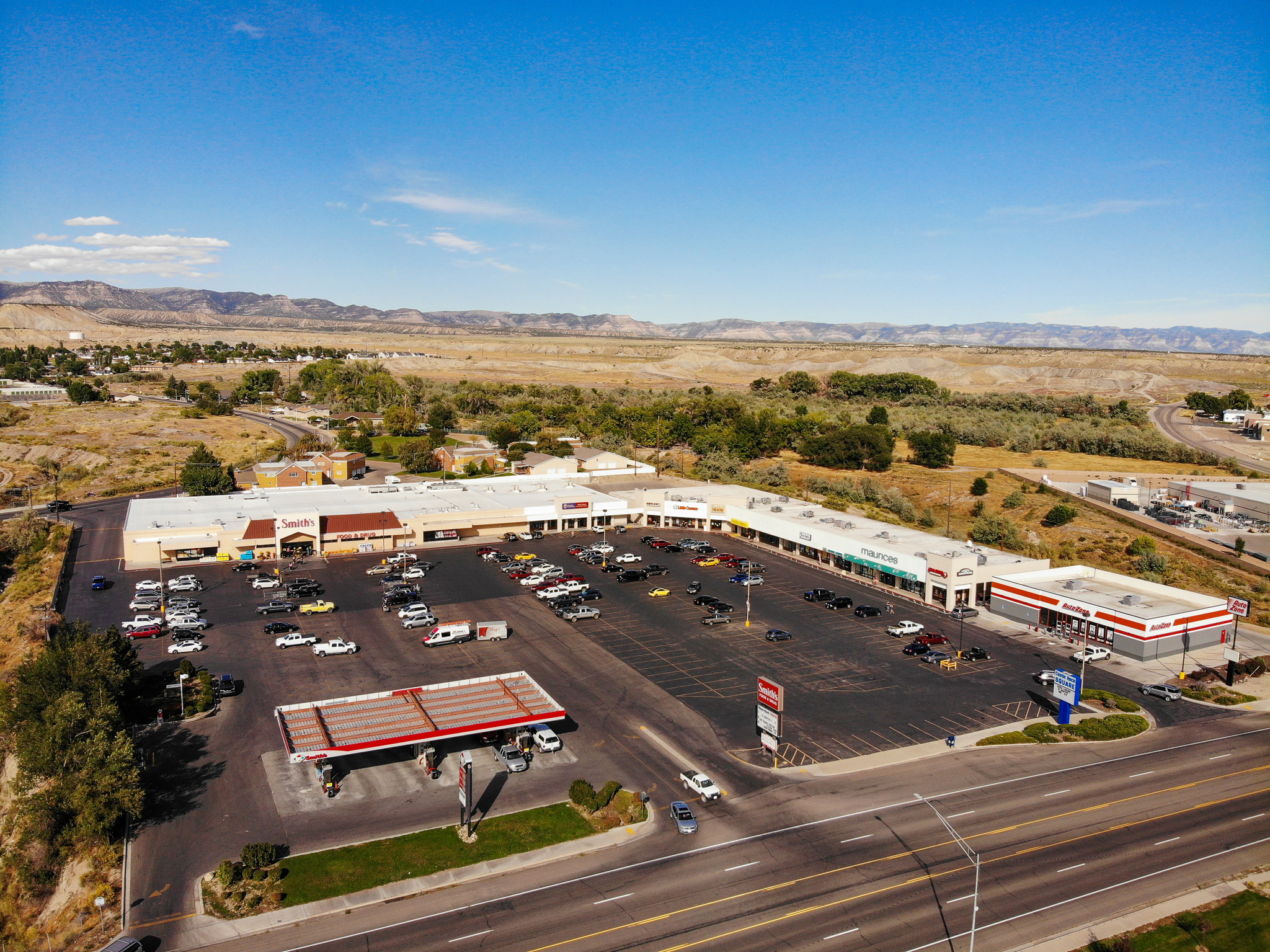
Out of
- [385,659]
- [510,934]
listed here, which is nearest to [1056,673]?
[510,934]

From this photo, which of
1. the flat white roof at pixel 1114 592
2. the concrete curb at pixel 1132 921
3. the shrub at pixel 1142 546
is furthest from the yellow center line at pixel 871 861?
the shrub at pixel 1142 546

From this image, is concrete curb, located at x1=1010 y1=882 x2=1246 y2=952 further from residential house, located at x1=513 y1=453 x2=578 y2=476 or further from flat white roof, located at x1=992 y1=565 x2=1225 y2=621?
residential house, located at x1=513 y1=453 x2=578 y2=476

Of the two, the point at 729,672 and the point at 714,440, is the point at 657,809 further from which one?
the point at 714,440

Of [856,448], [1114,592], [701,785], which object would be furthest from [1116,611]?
[856,448]

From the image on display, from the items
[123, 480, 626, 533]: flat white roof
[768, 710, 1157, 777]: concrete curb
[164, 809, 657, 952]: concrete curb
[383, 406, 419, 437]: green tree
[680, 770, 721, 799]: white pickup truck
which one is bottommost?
[164, 809, 657, 952]: concrete curb

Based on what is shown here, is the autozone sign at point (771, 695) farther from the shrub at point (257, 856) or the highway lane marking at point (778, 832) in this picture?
the shrub at point (257, 856)

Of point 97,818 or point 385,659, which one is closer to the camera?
point 97,818

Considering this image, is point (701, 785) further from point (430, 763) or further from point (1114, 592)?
point (1114, 592)

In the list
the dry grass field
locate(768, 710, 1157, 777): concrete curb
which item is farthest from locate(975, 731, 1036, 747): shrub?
the dry grass field
